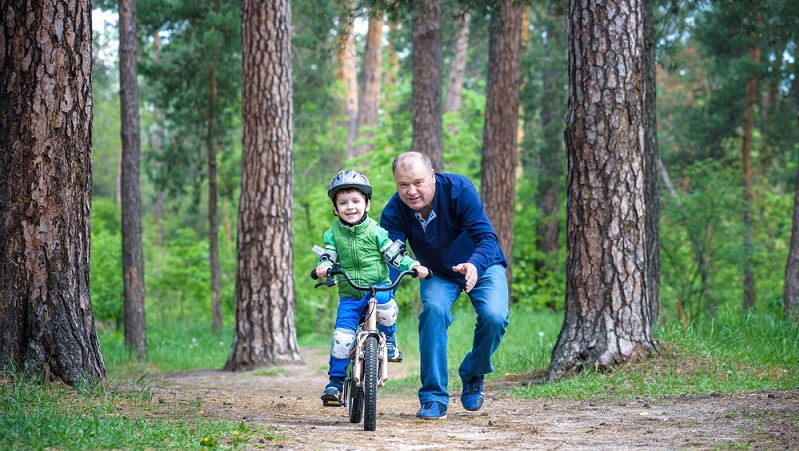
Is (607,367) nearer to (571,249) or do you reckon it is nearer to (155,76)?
(571,249)

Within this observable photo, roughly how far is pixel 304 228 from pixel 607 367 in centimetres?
1757

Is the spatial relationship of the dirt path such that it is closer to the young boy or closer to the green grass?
the green grass

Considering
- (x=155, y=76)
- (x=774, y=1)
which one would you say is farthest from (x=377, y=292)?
(x=155, y=76)

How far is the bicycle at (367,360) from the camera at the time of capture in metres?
5.18

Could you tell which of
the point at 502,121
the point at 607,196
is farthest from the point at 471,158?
the point at 607,196

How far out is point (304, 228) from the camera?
24234 millimetres

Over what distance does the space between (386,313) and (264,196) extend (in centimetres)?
553

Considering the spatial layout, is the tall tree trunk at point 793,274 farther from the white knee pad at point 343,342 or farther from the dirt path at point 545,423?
the white knee pad at point 343,342

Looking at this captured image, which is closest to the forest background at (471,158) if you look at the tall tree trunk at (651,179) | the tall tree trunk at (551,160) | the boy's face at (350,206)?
the tall tree trunk at (551,160)

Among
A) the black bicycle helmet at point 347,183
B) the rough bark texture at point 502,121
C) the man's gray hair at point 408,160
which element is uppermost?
the rough bark texture at point 502,121

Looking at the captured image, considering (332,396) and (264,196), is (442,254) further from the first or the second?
(264,196)

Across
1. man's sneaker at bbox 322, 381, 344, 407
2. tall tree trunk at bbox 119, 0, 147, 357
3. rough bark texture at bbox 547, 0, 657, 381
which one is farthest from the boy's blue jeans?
tall tree trunk at bbox 119, 0, 147, 357

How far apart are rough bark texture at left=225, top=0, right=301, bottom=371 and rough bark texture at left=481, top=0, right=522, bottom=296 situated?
6098 mm

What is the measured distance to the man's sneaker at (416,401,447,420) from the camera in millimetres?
5832
